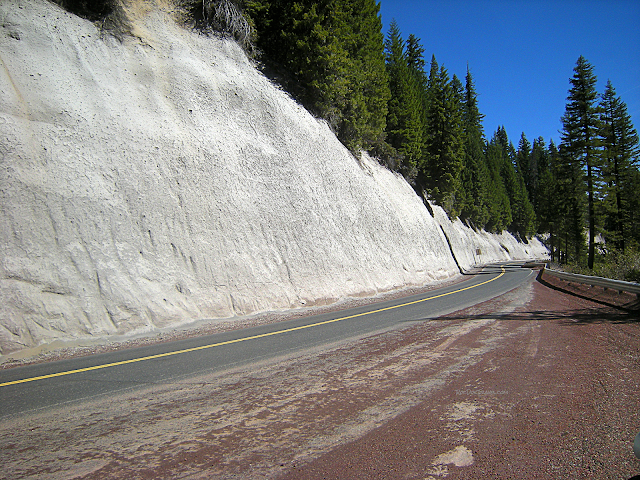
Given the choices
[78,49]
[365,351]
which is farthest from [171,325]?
[78,49]

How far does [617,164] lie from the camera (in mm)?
37031

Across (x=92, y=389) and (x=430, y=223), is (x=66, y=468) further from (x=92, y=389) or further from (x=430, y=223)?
(x=430, y=223)

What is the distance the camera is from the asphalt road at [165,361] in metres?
5.53

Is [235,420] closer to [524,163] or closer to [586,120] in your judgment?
[586,120]

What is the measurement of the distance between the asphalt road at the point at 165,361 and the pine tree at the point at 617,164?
105ft

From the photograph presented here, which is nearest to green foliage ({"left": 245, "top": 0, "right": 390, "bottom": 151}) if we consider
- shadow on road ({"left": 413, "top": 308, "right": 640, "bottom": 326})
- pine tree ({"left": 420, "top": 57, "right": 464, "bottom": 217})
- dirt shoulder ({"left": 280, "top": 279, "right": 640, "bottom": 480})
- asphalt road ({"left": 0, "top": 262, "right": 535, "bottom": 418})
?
pine tree ({"left": 420, "top": 57, "right": 464, "bottom": 217})

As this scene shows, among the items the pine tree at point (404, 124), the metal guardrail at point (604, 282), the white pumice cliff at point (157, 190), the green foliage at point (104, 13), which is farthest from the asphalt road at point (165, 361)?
the pine tree at point (404, 124)

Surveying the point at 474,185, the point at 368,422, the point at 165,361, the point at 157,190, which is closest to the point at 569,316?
the point at 368,422

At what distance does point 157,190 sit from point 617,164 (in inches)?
1664

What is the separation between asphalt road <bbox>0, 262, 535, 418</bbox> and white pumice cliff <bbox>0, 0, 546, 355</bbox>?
3.03m

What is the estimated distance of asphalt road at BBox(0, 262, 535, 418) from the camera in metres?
5.53

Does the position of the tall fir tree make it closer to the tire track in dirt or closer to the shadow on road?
the shadow on road

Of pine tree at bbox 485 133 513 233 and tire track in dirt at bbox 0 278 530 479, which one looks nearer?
tire track in dirt at bbox 0 278 530 479

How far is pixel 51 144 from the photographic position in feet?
41.7
